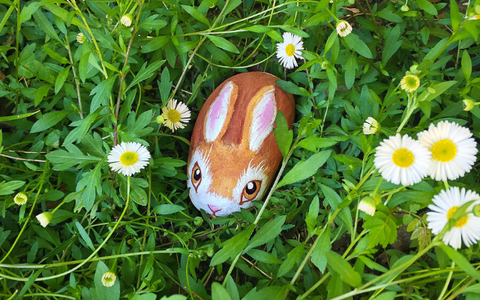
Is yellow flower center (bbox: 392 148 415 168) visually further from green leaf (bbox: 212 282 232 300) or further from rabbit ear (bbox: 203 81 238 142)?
rabbit ear (bbox: 203 81 238 142)

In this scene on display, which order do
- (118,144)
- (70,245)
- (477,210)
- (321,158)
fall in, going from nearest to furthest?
(477,210) < (321,158) < (118,144) < (70,245)

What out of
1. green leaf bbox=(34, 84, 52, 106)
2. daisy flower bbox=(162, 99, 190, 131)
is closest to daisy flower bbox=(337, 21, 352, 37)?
daisy flower bbox=(162, 99, 190, 131)

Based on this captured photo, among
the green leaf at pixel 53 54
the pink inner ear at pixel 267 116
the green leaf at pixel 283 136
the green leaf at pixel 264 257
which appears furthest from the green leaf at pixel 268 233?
the green leaf at pixel 53 54

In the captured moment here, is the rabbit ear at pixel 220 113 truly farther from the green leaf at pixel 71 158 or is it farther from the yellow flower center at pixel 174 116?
the green leaf at pixel 71 158

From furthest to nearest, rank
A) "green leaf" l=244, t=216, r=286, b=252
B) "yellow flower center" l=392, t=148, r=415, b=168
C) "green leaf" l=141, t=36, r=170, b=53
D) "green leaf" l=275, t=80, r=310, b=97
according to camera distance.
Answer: "green leaf" l=275, t=80, r=310, b=97, "green leaf" l=141, t=36, r=170, b=53, "green leaf" l=244, t=216, r=286, b=252, "yellow flower center" l=392, t=148, r=415, b=168

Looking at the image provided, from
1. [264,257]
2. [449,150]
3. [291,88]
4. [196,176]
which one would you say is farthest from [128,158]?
[449,150]

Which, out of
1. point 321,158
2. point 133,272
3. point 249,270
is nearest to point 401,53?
point 321,158

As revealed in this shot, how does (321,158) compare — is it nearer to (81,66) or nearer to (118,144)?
(118,144)

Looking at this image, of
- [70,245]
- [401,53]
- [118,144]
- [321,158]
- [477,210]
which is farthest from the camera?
[401,53]
